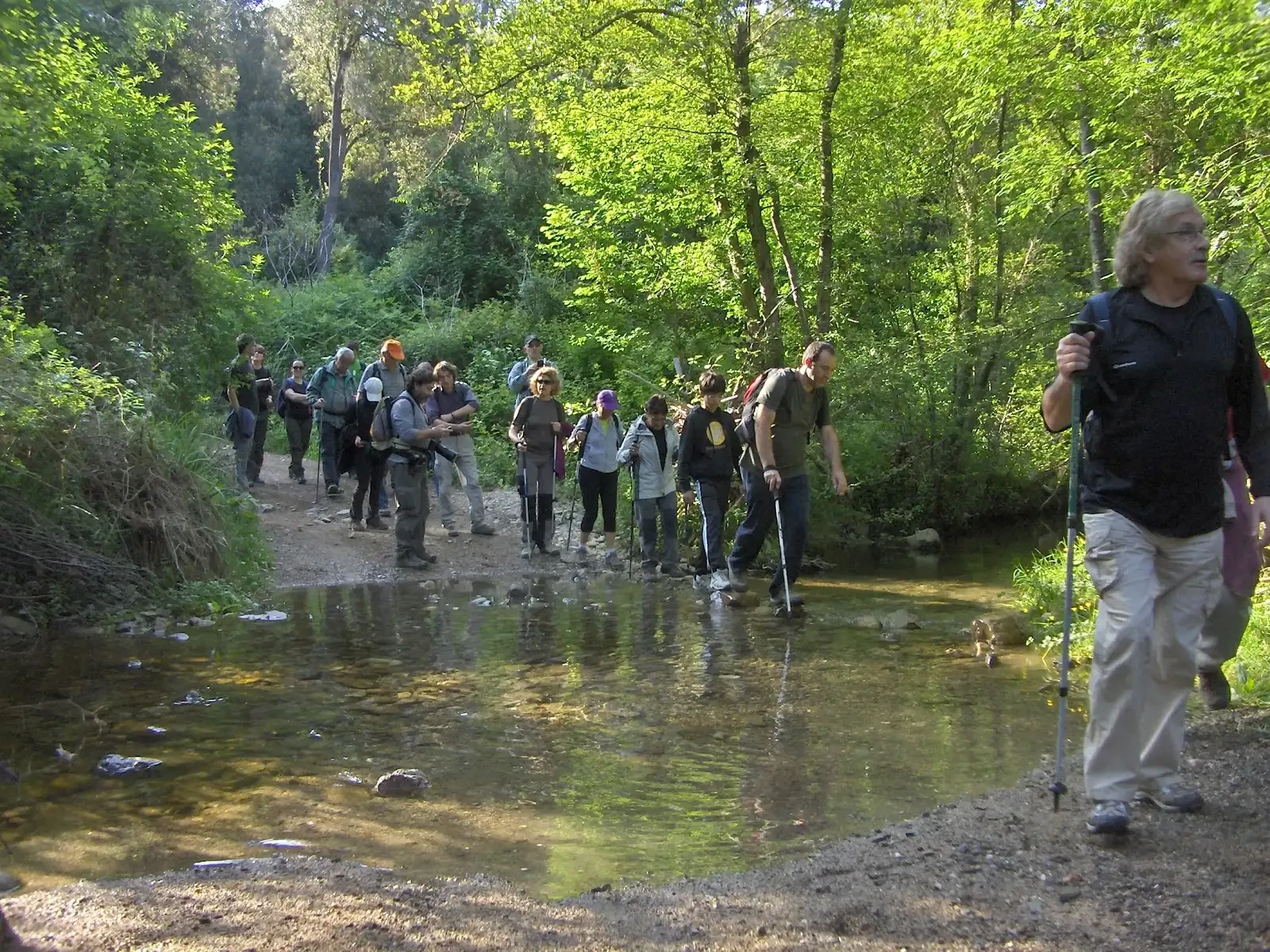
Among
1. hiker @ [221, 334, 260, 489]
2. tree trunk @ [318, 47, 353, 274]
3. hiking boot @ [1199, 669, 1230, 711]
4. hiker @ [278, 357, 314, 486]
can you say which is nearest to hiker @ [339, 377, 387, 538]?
hiker @ [221, 334, 260, 489]

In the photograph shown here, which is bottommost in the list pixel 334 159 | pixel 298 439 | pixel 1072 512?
pixel 1072 512

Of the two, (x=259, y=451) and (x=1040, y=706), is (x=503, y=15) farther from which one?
(x=1040, y=706)

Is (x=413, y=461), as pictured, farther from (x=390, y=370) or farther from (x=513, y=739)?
(x=513, y=739)

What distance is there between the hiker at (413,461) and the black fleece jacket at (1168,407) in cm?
961

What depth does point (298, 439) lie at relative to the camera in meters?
18.1

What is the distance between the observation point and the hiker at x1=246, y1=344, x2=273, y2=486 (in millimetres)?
17031

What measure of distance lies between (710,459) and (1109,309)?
26.1ft

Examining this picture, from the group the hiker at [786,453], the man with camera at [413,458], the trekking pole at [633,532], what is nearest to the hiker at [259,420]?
the man with camera at [413,458]

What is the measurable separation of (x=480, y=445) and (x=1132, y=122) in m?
13.1

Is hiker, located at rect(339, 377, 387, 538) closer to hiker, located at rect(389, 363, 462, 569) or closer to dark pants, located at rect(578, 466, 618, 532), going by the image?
hiker, located at rect(389, 363, 462, 569)

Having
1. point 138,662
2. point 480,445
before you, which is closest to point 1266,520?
point 138,662

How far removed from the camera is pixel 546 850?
4.84 metres

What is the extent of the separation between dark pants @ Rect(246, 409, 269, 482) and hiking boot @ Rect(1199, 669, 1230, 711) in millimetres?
13426

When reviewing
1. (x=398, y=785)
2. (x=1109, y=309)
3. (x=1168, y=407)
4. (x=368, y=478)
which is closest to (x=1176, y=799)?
(x=1168, y=407)
